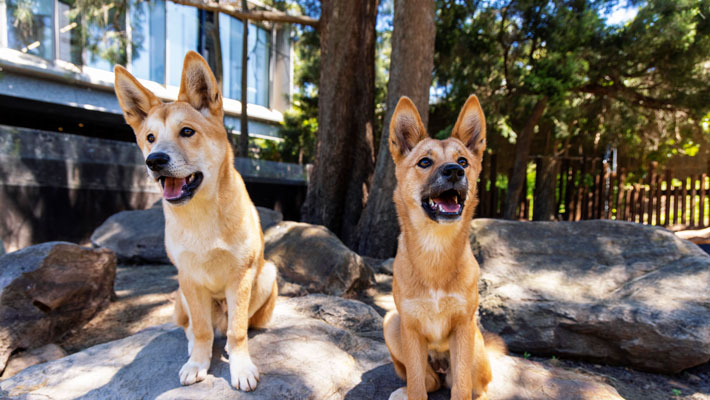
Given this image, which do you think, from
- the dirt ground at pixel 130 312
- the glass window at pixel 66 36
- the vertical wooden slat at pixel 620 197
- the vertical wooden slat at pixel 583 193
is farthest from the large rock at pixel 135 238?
the vertical wooden slat at pixel 620 197

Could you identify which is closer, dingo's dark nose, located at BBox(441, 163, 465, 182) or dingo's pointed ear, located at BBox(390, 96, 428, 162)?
dingo's dark nose, located at BBox(441, 163, 465, 182)

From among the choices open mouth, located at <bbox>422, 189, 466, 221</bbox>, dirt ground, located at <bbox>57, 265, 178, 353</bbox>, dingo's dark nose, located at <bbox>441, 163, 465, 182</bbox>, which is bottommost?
dirt ground, located at <bbox>57, 265, 178, 353</bbox>

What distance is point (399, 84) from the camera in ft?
22.0

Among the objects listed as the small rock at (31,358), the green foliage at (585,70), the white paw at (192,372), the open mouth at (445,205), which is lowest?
the small rock at (31,358)

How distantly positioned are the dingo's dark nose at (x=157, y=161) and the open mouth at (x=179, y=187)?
0.12 meters

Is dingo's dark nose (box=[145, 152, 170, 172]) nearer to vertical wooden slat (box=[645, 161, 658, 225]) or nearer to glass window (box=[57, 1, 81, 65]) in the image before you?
glass window (box=[57, 1, 81, 65])

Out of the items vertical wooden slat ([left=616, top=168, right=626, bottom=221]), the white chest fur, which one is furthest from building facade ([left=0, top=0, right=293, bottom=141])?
vertical wooden slat ([left=616, top=168, right=626, bottom=221])

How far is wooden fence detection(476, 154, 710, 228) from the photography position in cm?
995

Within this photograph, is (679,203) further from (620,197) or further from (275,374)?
(275,374)

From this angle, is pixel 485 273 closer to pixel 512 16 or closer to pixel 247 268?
pixel 247 268

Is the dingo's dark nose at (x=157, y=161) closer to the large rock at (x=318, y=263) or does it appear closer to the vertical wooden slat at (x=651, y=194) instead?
the large rock at (x=318, y=263)

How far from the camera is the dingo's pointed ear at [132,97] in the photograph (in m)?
2.58

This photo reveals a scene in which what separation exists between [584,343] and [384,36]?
12.7 meters

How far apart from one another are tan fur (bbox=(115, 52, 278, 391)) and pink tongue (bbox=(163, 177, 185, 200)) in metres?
0.10
